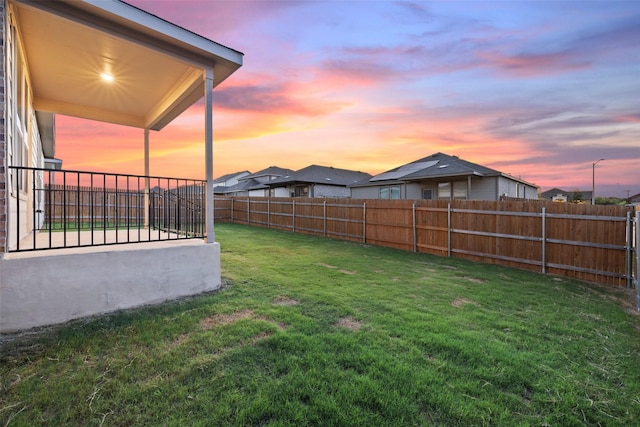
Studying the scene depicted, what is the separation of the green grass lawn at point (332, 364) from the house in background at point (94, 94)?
344 mm

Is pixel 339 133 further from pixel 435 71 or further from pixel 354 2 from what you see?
pixel 354 2

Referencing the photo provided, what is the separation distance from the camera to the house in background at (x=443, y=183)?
1471cm

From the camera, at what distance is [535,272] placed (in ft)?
21.2

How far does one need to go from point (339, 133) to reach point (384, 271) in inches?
497

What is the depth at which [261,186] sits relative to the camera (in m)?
26.7

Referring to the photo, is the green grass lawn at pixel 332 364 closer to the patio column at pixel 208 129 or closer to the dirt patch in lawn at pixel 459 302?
the dirt patch in lawn at pixel 459 302

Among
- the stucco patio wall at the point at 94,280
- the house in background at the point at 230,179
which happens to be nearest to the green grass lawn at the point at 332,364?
the stucco patio wall at the point at 94,280

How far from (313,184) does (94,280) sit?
65.3ft

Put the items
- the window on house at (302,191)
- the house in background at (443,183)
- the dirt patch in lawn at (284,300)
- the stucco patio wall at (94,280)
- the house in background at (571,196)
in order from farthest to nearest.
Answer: the house in background at (571,196) < the window on house at (302,191) < the house in background at (443,183) < the dirt patch in lawn at (284,300) < the stucco patio wall at (94,280)

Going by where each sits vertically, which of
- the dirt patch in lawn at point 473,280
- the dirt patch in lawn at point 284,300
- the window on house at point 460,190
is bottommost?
the dirt patch in lawn at point 473,280

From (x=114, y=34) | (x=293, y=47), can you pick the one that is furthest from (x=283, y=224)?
(x=114, y=34)

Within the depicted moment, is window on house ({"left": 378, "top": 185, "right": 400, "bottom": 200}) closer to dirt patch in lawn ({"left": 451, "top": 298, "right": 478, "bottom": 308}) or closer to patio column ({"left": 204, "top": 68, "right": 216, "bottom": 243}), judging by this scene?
dirt patch in lawn ({"left": 451, "top": 298, "right": 478, "bottom": 308})

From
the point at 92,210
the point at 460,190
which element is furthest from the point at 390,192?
the point at 92,210

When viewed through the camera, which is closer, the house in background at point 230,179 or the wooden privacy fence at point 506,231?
the wooden privacy fence at point 506,231
